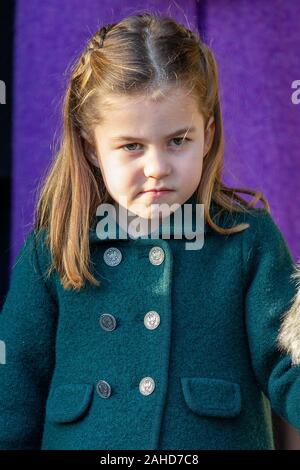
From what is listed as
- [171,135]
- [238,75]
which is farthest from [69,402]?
[238,75]

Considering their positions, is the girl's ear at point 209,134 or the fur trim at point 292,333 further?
the girl's ear at point 209,134

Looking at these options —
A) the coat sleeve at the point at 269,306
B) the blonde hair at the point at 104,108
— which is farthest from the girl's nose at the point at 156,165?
the coat sleeve at the point at 269,306

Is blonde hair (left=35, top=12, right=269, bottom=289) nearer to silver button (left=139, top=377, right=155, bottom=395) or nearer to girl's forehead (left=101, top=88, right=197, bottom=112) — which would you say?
girl's forehead (left=101, top=88, right=197, bottom=112)

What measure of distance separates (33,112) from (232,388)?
0.87 m

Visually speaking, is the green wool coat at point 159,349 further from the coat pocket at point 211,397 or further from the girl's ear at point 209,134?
the girl's ear at point 209,134

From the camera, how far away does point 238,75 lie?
2.35m

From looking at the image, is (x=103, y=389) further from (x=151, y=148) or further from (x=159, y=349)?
(x=151, y=148)

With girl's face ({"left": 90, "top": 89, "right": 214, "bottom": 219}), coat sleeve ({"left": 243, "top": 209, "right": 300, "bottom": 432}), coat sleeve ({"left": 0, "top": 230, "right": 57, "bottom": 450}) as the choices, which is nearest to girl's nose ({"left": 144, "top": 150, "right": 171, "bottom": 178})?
girl's face ({"left": 90, "top": 89, "right": 214, "bottom": 219})

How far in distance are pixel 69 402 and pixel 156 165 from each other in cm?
47

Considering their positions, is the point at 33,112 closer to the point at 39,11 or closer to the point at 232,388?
the point at 39,11

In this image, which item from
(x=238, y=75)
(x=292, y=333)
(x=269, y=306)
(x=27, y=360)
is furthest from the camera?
(x=238, y=75)

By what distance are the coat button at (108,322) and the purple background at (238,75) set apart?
53 cm

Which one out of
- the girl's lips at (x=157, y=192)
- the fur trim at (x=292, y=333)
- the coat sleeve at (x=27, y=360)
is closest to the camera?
the fur trim at (x=292, y=333)

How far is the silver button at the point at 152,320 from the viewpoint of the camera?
185 cm
